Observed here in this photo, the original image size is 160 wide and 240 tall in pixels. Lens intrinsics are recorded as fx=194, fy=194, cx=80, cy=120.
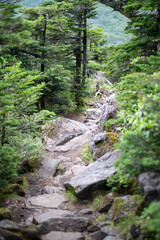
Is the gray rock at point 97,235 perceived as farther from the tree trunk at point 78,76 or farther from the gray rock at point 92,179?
the tree trunk at point 78,76

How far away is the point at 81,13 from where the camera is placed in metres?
18.2

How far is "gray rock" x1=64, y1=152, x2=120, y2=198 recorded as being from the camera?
6.34 m

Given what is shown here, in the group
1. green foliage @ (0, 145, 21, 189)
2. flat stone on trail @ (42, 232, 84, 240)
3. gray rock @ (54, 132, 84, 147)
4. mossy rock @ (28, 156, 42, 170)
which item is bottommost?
gray rock @ (54, 132, 84, 147)

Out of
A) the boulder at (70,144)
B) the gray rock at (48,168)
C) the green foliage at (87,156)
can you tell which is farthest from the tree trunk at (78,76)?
the gray rock at (48,168)

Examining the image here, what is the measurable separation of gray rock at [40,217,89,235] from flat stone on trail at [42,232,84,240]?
0.70 ft

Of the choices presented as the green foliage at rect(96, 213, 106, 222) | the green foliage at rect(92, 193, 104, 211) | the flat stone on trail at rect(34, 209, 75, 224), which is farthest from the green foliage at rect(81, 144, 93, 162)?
the green foliage at rect(96, 213, 106, 222)

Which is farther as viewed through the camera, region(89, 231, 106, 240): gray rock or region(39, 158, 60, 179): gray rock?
region(39, 158, 60, 179): gray rock

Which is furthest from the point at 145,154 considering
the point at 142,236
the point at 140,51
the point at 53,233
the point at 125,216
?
the point at 140,51

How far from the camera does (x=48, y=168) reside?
9.41 metres

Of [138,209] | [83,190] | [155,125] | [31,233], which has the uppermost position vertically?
[155,125]

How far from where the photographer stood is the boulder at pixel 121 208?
4977 mm

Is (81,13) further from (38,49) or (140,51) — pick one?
(140,51)

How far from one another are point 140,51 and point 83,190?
20.2 ft

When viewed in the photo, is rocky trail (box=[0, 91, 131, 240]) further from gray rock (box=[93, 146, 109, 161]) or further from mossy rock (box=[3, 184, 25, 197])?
mossy rock (box=[3, 184, 25, 197])
